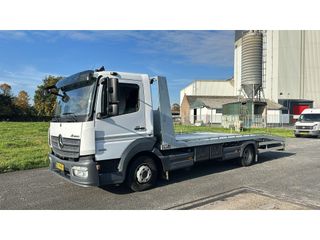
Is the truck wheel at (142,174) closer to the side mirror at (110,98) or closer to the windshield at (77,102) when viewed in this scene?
the side mirror at (110,98)

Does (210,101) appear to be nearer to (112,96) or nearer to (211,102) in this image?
(211,102)

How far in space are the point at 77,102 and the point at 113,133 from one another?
3.18 feet

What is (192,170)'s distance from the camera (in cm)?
805

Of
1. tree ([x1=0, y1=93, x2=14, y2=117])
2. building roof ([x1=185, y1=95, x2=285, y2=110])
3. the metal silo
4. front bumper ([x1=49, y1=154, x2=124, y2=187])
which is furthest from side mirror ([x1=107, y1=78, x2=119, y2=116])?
tree ([x1=0, y1=93, x2=14, y2=117])

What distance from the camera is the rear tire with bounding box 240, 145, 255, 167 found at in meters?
A: 8.64

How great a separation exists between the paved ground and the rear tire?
241 mm

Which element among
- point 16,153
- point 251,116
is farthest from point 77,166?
point 251,116

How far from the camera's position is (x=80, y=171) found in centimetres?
507

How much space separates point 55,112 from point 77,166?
1.84 metres

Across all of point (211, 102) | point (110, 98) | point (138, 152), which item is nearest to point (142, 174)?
point (138, 152)

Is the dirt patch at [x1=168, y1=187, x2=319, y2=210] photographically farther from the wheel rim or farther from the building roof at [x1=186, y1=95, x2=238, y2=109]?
the building roof at [x1=186, y1=95, x2=238, y2=109]

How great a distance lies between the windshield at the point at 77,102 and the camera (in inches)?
→ 203

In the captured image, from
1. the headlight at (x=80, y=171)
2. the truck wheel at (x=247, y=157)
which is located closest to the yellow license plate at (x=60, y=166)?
the headlight at (x=80, y=171)

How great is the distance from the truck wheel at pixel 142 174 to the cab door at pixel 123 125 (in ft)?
1.56
